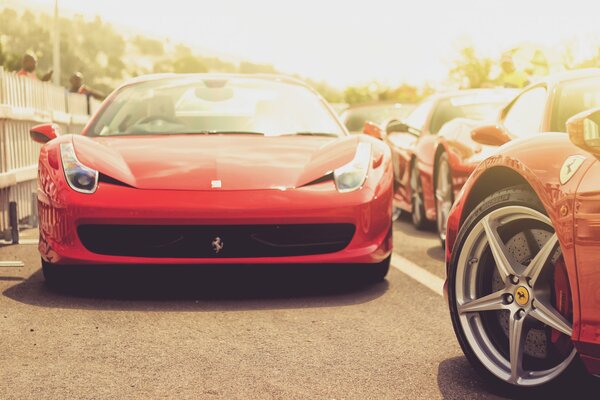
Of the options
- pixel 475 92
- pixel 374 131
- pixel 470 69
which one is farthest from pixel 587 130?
pixel 470 69

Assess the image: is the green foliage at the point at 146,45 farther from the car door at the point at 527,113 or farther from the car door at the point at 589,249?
the car door at the point at 589,249

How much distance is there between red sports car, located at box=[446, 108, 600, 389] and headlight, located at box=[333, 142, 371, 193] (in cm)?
192

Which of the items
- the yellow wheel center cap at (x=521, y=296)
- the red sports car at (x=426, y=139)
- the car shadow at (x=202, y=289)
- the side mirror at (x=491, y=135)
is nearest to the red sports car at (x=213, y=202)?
the car shadow at (x=202, y=289)

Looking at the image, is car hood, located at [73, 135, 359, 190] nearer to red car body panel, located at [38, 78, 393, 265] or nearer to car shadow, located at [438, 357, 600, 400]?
red car body panel, located at [38, 78, 393, 265]

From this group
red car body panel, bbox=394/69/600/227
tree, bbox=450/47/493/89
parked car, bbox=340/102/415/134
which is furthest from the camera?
tree, bbox=450/47/493/89

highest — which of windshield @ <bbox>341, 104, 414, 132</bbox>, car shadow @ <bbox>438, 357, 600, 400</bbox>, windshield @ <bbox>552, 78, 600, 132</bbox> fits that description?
windshield @ <bbox>552, 78, 600, 132</bbox>

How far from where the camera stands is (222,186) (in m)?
6.32

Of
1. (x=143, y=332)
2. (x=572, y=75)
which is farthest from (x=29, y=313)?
(x=572, y=75)

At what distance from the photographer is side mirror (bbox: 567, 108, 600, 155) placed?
3613mm

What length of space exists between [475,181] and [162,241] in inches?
90.3

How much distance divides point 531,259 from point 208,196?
8.28 feet

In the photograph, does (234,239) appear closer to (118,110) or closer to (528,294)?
(118,110)

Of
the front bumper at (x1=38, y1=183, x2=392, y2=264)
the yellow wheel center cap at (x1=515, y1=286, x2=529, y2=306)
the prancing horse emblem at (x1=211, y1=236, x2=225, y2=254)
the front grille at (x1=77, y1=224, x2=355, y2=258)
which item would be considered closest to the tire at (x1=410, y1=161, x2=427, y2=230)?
the front bumper at (x1=38, y1=183, x2=392, y2=264)

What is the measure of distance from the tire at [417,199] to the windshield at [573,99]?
3957 millimetres
